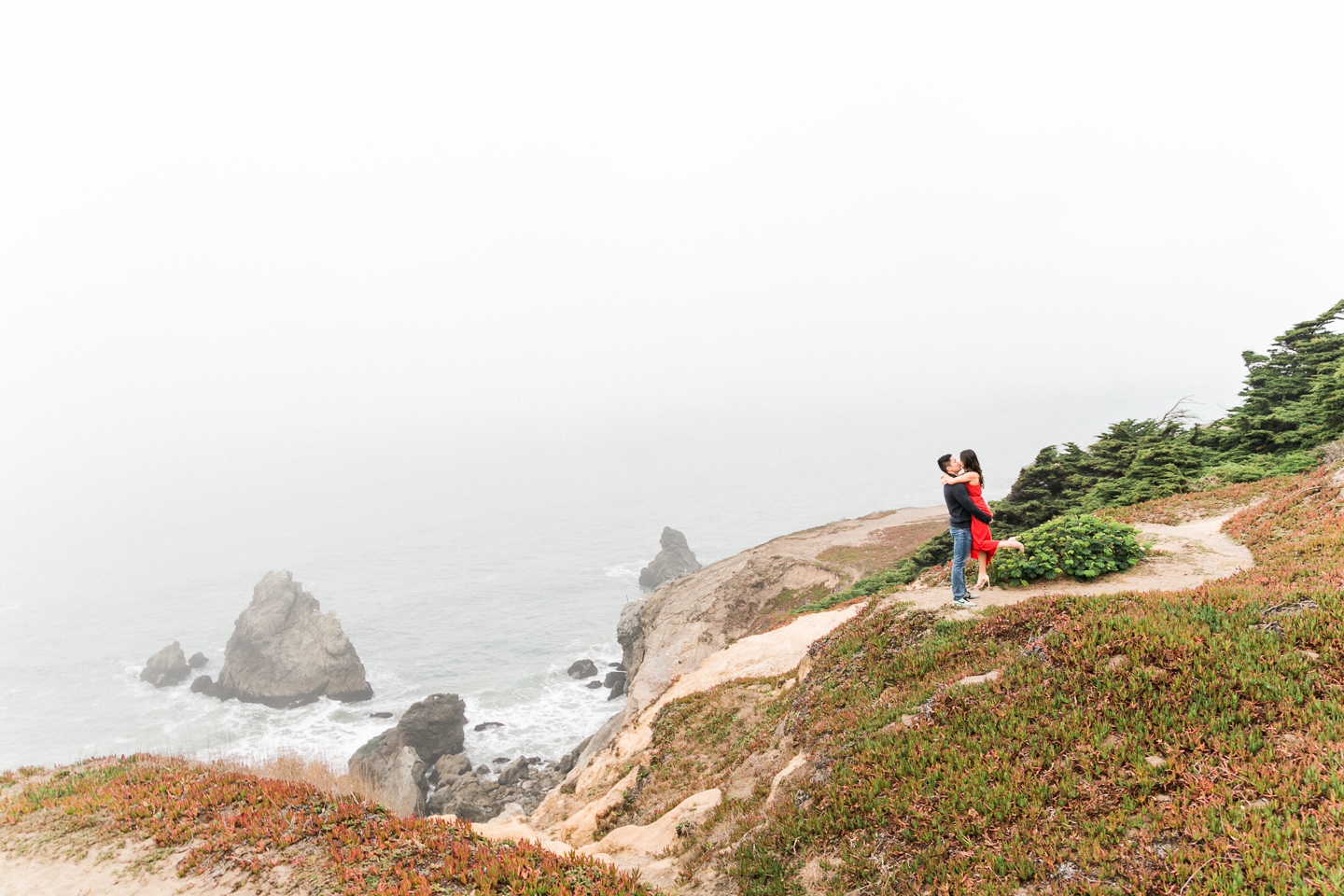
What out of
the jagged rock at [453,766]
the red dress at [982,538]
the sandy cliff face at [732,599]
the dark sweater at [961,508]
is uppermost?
the dark sweater at [961,508]

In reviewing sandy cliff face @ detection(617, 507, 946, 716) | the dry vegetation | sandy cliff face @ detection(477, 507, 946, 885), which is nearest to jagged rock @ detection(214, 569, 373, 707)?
sandy cliff face @ detection(617, 507, 946, 716)

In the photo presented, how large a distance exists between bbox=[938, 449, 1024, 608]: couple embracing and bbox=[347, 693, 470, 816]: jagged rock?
42.1 m

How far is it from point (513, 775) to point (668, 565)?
56991 mm

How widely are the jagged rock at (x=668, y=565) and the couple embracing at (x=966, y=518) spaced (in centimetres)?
8263

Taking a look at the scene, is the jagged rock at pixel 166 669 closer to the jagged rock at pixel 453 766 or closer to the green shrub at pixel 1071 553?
the jagged rock at pixel 453 766

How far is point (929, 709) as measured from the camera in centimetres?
760

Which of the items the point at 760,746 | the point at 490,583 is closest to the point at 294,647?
the point at 490,583

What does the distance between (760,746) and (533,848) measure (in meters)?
5.09

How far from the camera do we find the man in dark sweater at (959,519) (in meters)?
10.5

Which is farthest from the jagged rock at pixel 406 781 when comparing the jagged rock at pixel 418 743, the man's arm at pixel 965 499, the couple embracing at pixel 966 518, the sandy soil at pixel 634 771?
the man's arm at pixel 965 499

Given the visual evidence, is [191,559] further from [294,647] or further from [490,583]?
[294,647]

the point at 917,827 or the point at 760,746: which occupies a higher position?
the point at 917,827

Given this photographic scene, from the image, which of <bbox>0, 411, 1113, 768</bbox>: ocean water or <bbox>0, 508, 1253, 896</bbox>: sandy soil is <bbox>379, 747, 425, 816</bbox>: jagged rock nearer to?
<bbox>0, 411, 1113, 768</bbox>: ocean water

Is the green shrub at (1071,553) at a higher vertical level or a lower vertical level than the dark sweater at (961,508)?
lower
